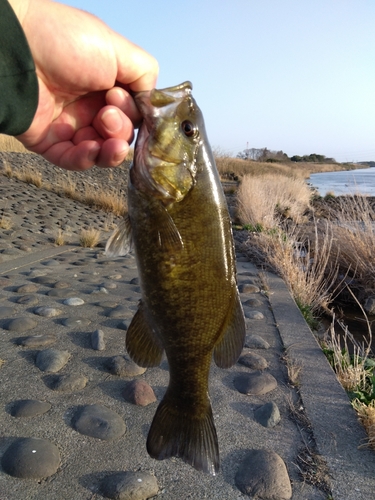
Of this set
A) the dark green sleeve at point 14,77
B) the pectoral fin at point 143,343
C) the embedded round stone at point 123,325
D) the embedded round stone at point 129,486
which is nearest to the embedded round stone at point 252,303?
the embedded round stone at point 123,325

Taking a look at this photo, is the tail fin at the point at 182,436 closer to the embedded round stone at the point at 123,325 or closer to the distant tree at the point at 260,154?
the embedded round stone at the point at 123,325

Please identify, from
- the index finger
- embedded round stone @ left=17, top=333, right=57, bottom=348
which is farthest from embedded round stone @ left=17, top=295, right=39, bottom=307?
the index finger

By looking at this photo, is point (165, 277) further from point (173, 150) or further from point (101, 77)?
point (101, 77)

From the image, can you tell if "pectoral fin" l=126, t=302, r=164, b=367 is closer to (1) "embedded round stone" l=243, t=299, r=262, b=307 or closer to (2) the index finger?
(2) the index finger

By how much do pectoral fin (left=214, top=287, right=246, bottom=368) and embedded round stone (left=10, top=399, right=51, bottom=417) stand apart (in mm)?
1796

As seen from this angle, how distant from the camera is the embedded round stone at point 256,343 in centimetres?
473

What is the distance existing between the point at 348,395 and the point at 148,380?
5.70ft

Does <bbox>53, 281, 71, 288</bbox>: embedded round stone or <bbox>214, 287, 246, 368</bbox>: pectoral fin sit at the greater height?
<bbox>214, 287, 246, 368</bbox>: pectoral fin

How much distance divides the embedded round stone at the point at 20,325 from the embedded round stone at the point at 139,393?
5.10 feet

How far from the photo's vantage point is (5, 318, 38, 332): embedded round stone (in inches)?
184

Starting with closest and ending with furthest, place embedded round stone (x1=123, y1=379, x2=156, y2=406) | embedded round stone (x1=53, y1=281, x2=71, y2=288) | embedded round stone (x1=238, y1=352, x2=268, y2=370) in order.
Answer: embedded round stone (x1=123, y1=379, x2=156, y2=406)
embedded round stone (x1=238, y1=352, x2=268, y2=370)
embedded round stone (x1=53, y1=281, x2=71, y2=288)

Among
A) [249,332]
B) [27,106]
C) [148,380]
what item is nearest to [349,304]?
[249,332]

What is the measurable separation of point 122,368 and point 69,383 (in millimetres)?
490

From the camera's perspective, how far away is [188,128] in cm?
208
